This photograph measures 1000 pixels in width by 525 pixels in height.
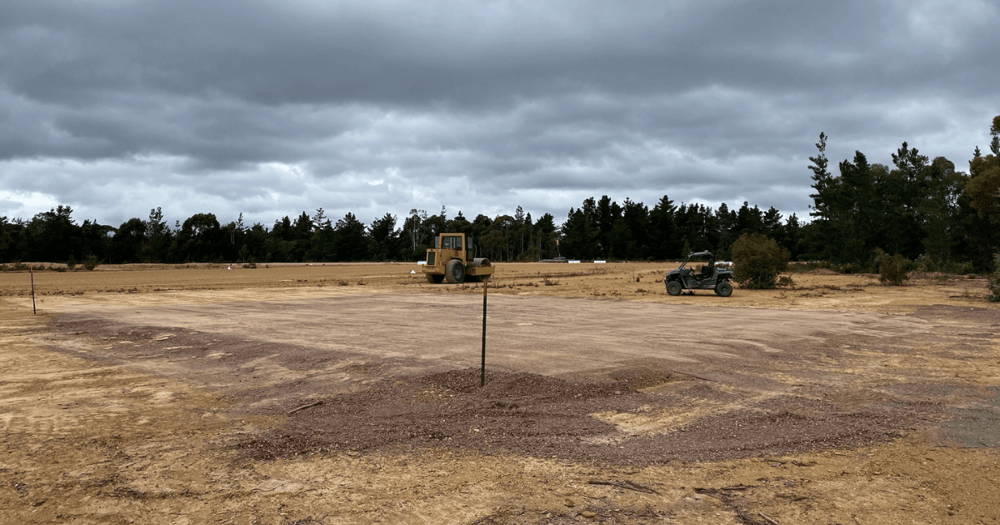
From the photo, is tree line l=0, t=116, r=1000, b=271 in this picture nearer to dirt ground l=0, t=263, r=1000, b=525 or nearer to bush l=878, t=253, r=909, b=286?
bush l=878, t=253, r=909, b=286

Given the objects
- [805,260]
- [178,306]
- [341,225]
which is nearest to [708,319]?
[178,306]

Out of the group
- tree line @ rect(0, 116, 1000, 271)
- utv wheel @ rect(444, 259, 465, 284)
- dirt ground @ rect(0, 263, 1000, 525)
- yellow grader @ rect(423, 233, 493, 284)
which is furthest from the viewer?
tree line @ rect(0, 116, 1000, 271)

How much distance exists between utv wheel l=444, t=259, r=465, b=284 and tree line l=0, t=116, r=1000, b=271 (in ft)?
110

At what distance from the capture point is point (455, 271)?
34344 millimetres

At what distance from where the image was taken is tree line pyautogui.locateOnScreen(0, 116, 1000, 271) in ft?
170

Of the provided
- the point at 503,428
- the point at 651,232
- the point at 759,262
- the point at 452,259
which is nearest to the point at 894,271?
the point at 759,262

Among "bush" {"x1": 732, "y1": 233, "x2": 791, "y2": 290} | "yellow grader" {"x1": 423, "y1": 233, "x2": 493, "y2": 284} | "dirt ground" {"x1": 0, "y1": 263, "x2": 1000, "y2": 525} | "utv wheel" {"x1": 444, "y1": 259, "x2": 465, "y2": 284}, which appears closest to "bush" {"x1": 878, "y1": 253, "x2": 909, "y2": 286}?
"bush" {"x1": 732, "y1": 233, "x2": 791, "y2": 290}

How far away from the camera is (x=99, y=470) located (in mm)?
4938

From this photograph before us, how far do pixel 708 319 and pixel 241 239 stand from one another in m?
102

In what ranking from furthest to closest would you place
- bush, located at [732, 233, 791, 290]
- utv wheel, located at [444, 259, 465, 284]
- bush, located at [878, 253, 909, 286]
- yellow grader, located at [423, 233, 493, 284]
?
yellow grader, located at [423, 233, 493, 284], utv wheel, located at [444, 259, 465, 284], bush, located at [878, 253, 909, 286], bush, located at [732, 233, 791, 290]

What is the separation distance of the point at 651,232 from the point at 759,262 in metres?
90.8

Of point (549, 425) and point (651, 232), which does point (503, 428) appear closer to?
point (549, 425)

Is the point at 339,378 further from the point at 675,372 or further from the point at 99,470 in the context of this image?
the point at 675,372

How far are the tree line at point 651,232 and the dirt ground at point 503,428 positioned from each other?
38.8m
